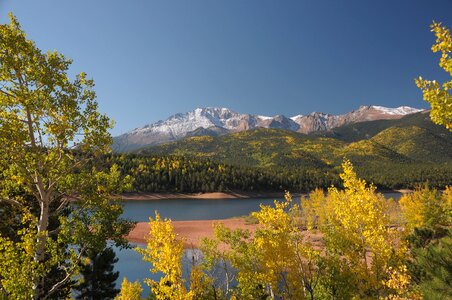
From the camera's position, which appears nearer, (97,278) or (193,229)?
(97,278)

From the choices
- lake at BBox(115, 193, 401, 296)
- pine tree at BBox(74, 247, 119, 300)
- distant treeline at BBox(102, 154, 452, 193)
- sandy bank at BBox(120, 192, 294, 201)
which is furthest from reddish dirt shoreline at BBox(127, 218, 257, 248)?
distant treeline at BBox(102, 154, 452, 193)

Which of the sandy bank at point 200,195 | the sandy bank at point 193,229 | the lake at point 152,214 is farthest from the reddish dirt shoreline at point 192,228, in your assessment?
the sandy bank at point 200,195

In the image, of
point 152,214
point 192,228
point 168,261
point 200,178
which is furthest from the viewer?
point 200,178

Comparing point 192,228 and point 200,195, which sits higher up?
point 200,195

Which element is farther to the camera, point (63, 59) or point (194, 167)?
point (194, 167)

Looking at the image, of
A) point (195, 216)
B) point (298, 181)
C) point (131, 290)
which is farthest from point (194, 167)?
point (131, 290)

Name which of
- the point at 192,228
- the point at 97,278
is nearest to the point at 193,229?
the point at 192,228

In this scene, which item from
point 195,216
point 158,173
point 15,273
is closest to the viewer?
point 15,273

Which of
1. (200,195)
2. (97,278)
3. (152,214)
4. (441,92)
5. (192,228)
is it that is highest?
(441,92)

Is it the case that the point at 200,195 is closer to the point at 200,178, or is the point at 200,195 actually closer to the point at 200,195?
the point at 200,195

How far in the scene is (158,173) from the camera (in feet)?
518

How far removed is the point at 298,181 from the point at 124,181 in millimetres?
182078

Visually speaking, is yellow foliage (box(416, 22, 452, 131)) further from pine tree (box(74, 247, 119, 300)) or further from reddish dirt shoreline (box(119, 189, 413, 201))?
reddish dirt shoreline (box(119, 189, 413, 201))

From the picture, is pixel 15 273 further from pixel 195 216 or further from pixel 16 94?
pixel 195 216
